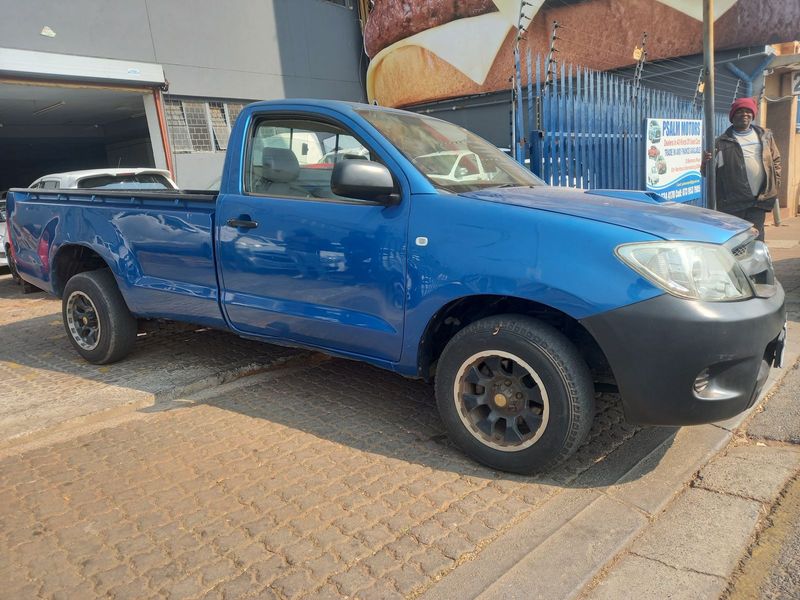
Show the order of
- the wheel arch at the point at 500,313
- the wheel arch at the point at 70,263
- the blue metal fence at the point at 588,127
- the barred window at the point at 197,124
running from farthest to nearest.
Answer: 1. the barred window at the point at 197,124
2. the blue metal fence at the point at 588,127
3. the wheel arch at the point at 70,263
4. the wheel arch at the point at 500,313

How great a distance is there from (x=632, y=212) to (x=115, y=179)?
7719 millimetres

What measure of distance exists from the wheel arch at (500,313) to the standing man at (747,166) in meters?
4.15

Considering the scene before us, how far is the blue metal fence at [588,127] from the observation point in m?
6.75

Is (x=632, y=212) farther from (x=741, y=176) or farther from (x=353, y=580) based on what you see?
(x=741, y=176)

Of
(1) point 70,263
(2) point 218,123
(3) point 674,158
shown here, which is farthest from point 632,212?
(2) point 218,123

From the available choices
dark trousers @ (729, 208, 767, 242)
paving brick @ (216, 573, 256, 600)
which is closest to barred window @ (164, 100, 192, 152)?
dark trousers @ (729, 208, 767, 242)

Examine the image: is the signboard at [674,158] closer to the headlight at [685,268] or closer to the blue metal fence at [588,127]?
the blue metal fence at [588,127]

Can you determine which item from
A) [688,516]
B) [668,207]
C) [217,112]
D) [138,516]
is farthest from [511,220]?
[217,112]

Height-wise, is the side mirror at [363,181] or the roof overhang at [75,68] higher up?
the roof overhang at [75,68]

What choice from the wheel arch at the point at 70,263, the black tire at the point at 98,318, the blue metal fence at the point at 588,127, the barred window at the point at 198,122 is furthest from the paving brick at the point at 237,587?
the barred window at the point at 198,122

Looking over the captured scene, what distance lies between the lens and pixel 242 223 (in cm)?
371

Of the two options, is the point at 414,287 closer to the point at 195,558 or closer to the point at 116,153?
the point at 195,558

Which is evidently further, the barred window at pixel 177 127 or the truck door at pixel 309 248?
the barred window at pixel 177 127

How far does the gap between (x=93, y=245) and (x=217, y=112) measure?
10.5 metres
